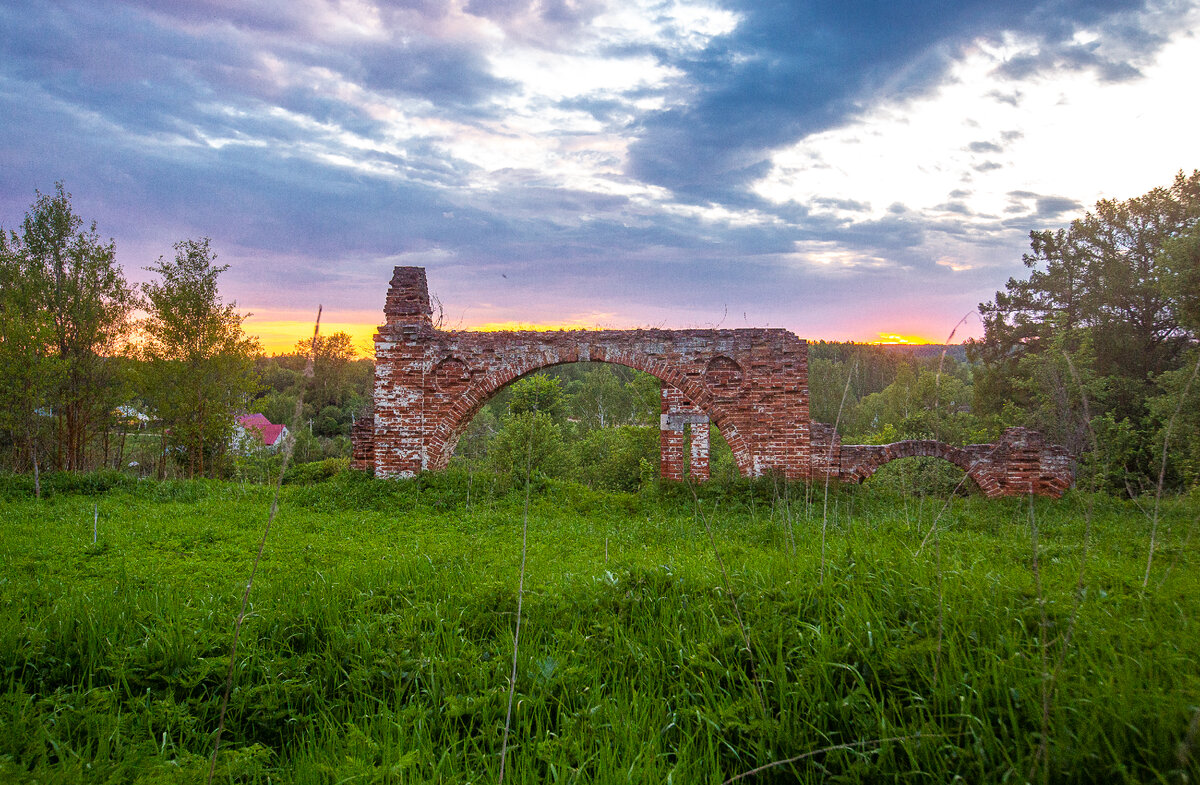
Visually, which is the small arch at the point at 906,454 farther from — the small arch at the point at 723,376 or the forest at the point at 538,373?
the small arch at the point at 723,376

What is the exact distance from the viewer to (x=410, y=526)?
342 inches

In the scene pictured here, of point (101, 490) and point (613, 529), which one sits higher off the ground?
point (613, 529)

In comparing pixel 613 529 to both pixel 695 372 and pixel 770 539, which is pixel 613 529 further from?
pixel 695 372

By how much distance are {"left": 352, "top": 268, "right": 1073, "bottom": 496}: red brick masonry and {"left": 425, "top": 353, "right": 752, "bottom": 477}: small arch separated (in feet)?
0.07

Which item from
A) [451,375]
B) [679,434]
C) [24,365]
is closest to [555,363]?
[451,375]

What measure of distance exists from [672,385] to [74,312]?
697 inches

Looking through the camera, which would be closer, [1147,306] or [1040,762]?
[1040,762]

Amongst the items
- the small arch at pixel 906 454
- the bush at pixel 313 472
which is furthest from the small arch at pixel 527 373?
the bush at pixel 313 472

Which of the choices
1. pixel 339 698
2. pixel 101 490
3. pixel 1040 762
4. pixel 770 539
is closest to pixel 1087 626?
pixel 1040 762

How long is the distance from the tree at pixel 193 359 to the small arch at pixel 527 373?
1059cm

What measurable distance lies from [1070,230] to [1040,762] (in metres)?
27.5

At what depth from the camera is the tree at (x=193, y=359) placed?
18203 mm

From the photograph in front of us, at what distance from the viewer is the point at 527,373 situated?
12.2 metres

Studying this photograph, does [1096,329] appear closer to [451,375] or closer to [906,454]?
[906,454]
